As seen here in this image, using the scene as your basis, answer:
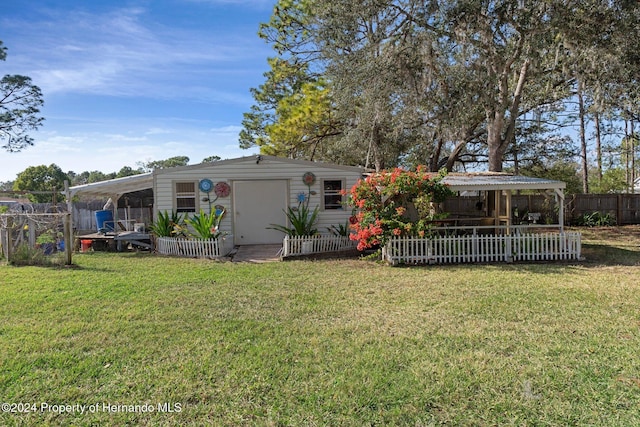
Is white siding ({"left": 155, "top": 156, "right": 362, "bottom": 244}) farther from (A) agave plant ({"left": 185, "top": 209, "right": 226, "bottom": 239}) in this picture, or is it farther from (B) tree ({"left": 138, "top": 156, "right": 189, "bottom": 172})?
(B) tree ({"left": 138, "top": 156, "right": 189, "bottom": 172})

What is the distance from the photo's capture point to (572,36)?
367 inches

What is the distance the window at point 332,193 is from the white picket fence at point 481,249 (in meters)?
2.82

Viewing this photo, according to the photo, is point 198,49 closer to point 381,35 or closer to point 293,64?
point 381,35

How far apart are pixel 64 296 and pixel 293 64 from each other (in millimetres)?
14933

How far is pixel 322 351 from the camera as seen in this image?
353 centimetres

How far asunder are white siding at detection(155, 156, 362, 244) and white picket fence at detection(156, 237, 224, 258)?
134 centimetres

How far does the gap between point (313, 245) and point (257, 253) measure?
1.53m

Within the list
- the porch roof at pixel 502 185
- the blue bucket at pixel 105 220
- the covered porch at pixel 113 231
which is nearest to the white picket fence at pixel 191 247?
the covered porch at pixel 113 231

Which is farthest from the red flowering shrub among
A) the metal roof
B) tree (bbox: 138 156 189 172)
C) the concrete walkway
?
tree (bbox: 138 156 189 172)

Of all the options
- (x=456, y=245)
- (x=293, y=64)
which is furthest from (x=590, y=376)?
(x=293, y=64)

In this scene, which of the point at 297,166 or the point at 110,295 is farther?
the point at 297,166

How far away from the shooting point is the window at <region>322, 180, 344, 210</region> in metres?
11.0

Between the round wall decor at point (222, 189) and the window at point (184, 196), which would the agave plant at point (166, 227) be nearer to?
the window at point (184, 196)

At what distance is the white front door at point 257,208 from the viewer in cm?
1109
